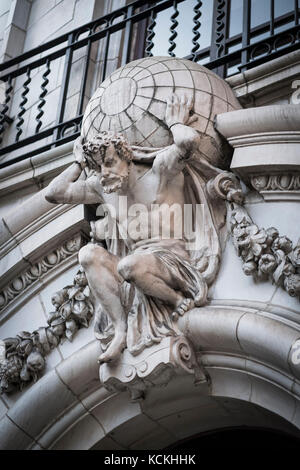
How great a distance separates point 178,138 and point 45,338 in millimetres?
1559

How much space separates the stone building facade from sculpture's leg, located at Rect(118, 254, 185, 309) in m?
0.18

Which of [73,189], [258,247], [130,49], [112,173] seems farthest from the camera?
[130,49]

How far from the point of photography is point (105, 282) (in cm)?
534

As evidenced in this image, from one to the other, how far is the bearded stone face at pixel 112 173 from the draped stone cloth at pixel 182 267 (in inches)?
5.3

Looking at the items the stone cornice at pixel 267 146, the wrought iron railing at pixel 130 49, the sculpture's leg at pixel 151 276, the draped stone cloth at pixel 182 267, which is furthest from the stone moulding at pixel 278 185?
the wrought iron railing at pixel 130 49

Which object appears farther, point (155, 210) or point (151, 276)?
point (155, 210)

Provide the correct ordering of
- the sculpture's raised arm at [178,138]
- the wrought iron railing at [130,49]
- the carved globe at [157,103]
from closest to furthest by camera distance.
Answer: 1. the sculpture's raised arm at [178,138]
2. the carved globe at [157,103]
3. the wrought iron railing at [130,49]

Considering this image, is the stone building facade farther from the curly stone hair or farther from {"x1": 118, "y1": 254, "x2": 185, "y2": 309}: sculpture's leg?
the curly stone hair

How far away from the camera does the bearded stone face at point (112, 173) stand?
17.4 feet

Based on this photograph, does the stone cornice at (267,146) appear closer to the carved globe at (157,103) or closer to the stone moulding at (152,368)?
the carved globe at (157,103)

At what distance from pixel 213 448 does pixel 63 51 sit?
308 centimetres

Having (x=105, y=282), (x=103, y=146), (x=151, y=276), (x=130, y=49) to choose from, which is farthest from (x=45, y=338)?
(x=130, y=49)

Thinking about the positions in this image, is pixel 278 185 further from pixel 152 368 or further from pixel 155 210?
pixel 152 368

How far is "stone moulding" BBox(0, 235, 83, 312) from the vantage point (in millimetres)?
6070
